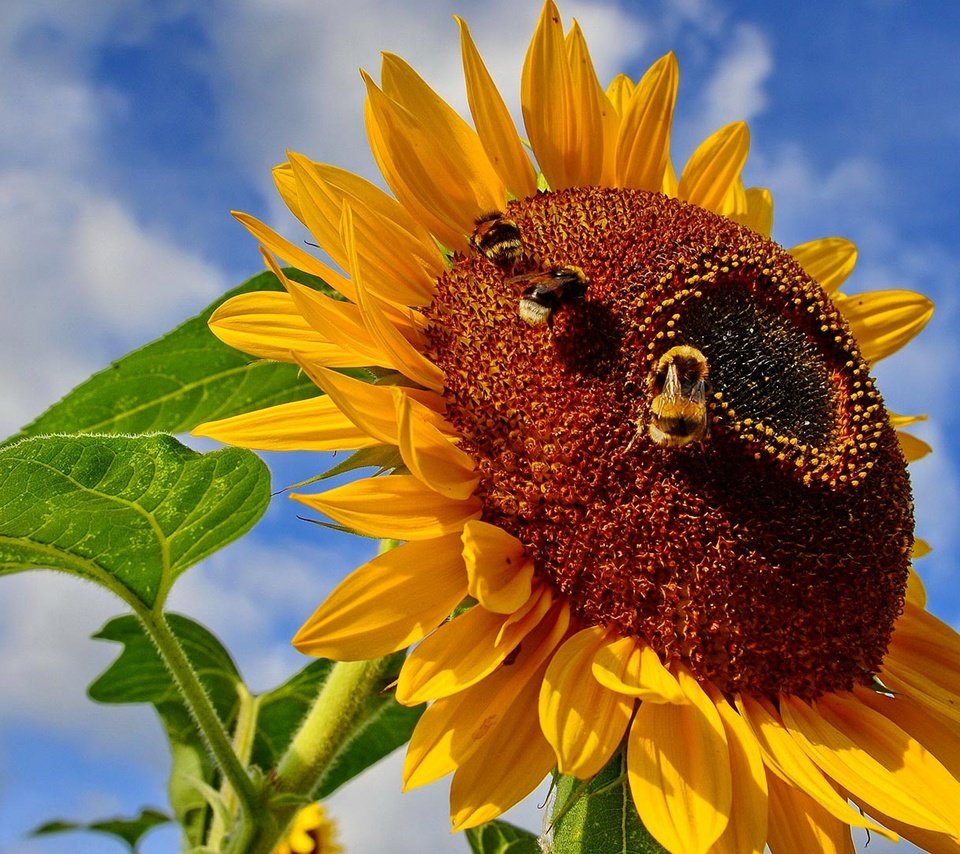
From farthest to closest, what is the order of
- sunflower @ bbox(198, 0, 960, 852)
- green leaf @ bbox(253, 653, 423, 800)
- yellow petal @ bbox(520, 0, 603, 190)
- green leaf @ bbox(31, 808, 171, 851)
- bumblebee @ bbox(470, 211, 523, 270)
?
green leaf @ bbox(31, 808, 171, 851) → green leaf @ bbox(253, 653, 423, 800) → yellow petal @ bbox(520, 0, 603, 190) → bumblebee @ bbox(470, 211, 523, 270) → sunflower @ bbox(198, 0, 960, 852)

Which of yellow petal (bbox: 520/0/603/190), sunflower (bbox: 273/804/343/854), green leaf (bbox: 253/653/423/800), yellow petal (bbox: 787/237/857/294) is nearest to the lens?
yellow petal (bbox: 520/0/603/190)

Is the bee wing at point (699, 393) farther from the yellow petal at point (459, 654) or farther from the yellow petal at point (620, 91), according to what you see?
the yellow petal at point (620, 91)

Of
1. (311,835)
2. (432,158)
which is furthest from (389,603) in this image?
(311,835)

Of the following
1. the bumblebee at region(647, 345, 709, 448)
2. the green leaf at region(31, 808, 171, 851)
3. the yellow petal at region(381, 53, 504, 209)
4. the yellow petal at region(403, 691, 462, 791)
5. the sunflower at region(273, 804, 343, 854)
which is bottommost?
the green leaf at region(31, 808, 171, 851)

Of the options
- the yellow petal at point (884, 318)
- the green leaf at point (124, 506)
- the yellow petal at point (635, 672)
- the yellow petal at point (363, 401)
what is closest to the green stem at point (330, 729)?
the green leaf at point (124, 506)

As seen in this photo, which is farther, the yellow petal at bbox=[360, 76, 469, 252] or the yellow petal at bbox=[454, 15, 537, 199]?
the yellow petal at bbox=[454, 15, 537, 199]

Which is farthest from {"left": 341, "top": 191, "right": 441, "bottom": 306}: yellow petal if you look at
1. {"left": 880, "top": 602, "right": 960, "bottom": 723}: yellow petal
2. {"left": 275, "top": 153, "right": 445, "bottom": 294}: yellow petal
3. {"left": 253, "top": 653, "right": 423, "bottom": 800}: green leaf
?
{"left": 253, "top": 653, "right": 423, "bottom": 800}: green leaf

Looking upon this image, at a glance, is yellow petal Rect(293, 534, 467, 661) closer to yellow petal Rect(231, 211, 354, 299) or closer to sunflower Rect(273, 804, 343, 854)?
yellow petal Rect(231, 211, 354, 299)
